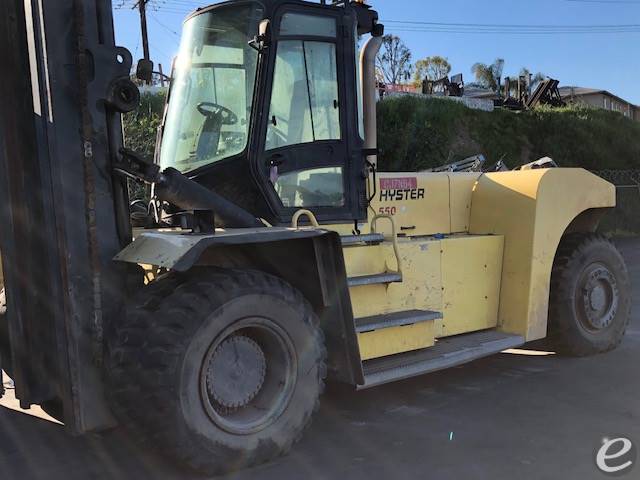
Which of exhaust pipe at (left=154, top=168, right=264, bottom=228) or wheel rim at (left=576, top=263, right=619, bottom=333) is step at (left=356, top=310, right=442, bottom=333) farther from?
wheel rim at (left=576, top=263, right=619, bottom=333)

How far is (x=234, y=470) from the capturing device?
11.9 feet

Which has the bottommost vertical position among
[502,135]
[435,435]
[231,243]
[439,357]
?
[435,435]

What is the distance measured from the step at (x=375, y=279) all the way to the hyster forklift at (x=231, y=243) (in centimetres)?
3

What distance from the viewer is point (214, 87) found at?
470cm

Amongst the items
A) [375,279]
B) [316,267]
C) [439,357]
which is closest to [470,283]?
[439,357]

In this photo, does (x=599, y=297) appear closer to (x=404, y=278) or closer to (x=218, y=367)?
(x=404, y=278)

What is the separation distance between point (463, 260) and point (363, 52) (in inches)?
77.6

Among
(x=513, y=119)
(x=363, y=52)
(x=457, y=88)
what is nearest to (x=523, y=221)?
(x=363, y=52)

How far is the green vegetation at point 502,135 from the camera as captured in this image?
2067cm

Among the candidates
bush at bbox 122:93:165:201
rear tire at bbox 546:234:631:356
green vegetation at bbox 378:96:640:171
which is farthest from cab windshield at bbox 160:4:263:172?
green vegetation at bbox 378:96:640:171

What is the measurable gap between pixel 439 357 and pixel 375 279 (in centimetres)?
83

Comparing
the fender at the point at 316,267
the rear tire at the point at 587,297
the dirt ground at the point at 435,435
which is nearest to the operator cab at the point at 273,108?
the fender at the point at 316,267

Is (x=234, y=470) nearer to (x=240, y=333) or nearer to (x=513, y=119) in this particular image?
(x=240, y=333)

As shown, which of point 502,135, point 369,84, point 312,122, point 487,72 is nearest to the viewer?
point 312,122
